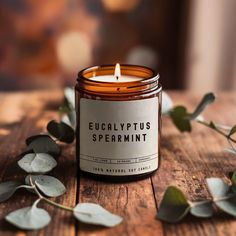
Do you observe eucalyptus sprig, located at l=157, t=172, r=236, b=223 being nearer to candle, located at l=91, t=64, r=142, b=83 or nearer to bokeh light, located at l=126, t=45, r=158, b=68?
candle, located at l=91, t=64, r=142, b=83

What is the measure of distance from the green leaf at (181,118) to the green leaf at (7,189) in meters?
0.35

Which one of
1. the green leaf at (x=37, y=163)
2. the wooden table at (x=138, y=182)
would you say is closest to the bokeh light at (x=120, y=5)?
the wooden table at (x=138, y=182)

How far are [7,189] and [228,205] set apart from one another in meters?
0.29

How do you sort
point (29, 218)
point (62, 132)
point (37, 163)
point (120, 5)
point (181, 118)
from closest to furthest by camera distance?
point (29, 218) → point (37, 163) → point (62, 132) → point (181, 118) → point (120, 5)

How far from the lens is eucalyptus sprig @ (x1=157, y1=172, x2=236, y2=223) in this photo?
2.42ft

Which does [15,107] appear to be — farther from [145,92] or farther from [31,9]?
[31,9]

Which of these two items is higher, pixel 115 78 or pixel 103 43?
pixel 115 78

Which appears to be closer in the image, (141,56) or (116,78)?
(116,78)

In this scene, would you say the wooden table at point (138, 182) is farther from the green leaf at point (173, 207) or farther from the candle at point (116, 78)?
the candle at point (116, 78)

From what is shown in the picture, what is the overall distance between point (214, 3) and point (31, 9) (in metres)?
0.56

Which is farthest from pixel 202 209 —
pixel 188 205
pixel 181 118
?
pixel 181 118

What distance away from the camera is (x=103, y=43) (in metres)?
1.92

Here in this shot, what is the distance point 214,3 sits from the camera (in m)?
1.75

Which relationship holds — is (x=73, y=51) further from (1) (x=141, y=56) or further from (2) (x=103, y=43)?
(1) (x=141, y=56)
